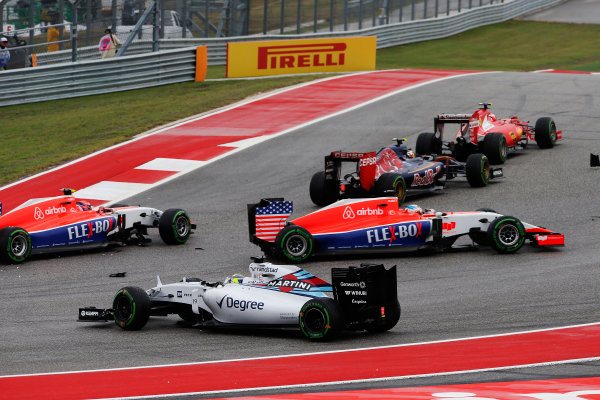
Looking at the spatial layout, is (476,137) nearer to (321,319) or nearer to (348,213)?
(348,213)

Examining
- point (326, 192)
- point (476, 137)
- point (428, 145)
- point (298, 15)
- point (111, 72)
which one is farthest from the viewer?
point (298, 15)

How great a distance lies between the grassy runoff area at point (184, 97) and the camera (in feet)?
82.8

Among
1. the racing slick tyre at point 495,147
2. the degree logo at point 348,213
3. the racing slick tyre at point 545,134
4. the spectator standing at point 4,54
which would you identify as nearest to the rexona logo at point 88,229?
the degree logo at point 348,213

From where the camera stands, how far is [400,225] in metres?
15.2

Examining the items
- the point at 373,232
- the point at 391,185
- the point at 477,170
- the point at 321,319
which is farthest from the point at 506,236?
the point at 321,319

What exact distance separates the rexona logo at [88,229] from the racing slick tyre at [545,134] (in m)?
10.8

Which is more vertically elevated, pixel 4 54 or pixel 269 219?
pixel 4 54

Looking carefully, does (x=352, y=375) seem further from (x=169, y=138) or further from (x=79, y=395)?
(x=169, y=138)

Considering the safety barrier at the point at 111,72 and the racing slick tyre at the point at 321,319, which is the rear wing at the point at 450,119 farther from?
the safety barrier at the point at 111,72

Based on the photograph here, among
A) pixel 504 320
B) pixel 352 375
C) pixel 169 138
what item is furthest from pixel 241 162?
pixel 352 375

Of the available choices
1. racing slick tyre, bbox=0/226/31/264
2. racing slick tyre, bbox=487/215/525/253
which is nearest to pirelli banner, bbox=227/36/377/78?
racing slick tyre, bbox=0/226/31/264

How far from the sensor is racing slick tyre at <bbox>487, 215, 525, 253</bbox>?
14906 mm

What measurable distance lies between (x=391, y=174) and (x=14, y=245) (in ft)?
22.1

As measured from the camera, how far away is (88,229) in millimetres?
16516
